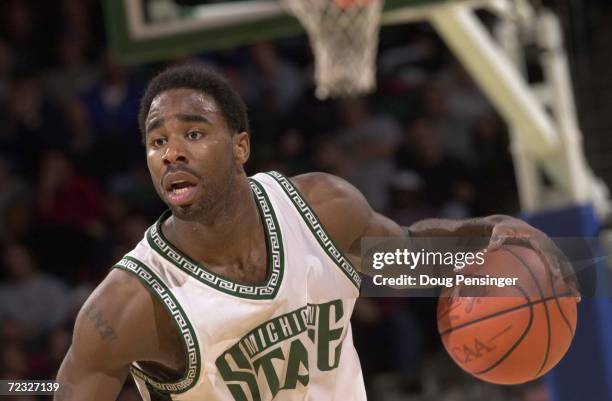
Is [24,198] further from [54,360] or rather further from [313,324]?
[313,324]

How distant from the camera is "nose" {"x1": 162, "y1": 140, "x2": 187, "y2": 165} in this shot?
301 centimetres

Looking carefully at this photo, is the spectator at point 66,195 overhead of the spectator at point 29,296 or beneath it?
overhead

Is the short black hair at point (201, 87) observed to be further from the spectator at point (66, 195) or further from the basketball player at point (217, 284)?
the spectator at point (66, 195)

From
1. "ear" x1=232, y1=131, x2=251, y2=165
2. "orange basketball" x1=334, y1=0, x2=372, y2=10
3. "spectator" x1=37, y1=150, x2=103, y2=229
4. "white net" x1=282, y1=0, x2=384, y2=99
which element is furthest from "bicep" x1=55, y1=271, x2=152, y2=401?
"spectator" x1=37, y1=150, x2=103, y2=229

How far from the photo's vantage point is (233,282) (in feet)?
10.3

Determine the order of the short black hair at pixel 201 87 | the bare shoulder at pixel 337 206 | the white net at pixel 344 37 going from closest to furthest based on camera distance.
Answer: the short black hair at pixel 201 87
the bare shoulder at pixel 337 206
the white net at pixel 344 37

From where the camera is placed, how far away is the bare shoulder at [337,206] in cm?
339

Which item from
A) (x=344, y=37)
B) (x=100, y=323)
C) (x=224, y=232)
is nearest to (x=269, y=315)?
(x=224, y=232)

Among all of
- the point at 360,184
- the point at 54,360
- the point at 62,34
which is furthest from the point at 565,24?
the point at 54,360

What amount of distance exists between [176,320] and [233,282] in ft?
0.68

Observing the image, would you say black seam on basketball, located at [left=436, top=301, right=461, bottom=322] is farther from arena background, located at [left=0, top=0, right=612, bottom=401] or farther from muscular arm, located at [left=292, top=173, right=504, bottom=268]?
arena background, located at [left=0, top=0, right=612, bottom=401]

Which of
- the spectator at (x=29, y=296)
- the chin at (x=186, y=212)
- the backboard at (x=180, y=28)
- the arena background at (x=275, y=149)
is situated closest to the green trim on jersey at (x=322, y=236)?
the chin at (x=186, y=212)

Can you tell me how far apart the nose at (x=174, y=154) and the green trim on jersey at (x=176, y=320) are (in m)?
0.31

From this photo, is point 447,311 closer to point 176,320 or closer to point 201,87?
point 176,320
